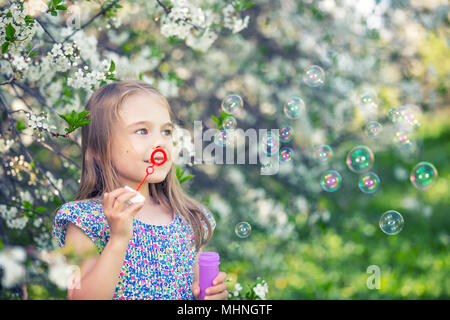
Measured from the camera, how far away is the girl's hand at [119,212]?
5.42ft

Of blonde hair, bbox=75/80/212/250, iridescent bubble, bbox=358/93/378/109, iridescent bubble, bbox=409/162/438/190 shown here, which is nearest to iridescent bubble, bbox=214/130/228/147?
blonde hair, bbox=75/80/212/250

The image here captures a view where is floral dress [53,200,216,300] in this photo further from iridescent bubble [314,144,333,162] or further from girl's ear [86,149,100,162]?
iridescent bubble [314,144,333,162]

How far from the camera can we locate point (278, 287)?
425 centimetres

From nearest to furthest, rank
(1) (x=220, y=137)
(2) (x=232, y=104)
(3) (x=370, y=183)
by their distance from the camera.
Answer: (1) (x=220, y=137)
(2) (x=232, y=104)
(3) (x=370, y=183)

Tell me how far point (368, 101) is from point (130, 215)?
2507 mm

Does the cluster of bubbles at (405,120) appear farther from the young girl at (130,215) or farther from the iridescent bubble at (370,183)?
the young girl at (130,215)

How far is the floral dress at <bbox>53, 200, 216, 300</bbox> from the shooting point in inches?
72.7

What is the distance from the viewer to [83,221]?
1.82m

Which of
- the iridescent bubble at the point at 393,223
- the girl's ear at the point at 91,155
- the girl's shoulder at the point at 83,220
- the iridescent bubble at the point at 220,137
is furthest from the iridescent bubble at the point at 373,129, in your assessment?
the girl's shoulder at the point at 83,220

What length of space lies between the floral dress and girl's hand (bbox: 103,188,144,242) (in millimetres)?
211

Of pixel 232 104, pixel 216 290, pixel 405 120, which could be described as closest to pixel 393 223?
pixel 405 120

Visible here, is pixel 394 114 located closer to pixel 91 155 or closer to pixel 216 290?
pixel 216 290

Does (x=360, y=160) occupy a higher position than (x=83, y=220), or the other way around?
(x=360, y=160)
